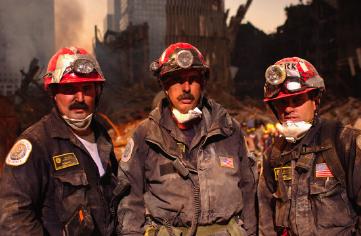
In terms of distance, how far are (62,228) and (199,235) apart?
1.01 meters

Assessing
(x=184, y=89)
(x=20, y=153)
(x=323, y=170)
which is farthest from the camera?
(x=184, y=89)

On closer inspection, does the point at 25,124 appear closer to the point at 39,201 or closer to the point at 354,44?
the point at 39,201

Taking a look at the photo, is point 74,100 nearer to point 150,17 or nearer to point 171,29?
point 171,29

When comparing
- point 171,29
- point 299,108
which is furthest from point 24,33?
point 299,108

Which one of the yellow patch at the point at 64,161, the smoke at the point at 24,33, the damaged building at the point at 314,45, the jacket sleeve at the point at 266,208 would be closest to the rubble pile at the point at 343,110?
the damaged building at the point at 314,45

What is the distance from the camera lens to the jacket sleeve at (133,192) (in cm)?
305

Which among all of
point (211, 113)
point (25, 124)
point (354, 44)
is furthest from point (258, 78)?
point (211, 113)

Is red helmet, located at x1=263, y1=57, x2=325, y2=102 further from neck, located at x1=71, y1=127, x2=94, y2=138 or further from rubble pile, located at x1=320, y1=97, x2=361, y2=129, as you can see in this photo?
rubble pile, located at x1=320, y1=97, x2=361, y2=129

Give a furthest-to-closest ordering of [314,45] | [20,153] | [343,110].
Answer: [314,45] → [343,110] → [20,153]

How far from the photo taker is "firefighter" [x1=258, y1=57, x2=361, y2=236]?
9.30 ft

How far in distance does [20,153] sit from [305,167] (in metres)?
2.06

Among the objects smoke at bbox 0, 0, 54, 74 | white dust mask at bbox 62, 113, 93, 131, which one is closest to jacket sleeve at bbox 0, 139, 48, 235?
white dust mask at bbox 62, 113, 93, 131

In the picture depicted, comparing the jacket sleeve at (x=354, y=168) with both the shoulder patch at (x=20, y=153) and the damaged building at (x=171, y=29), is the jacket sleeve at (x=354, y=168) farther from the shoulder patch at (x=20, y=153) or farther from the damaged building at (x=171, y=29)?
the damaged building at (x=171, y=29)

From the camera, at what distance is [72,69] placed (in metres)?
3.03
